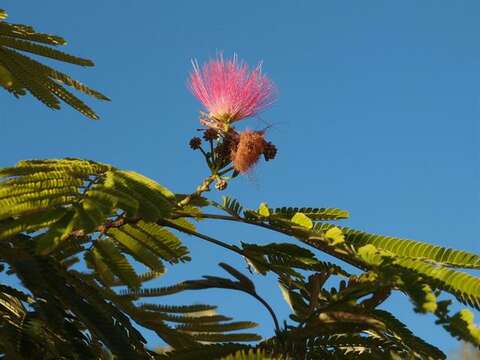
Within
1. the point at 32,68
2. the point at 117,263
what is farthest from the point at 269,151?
the point at 32,68

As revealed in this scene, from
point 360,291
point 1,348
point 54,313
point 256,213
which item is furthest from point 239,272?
point 1,348

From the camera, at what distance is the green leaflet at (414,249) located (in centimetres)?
278

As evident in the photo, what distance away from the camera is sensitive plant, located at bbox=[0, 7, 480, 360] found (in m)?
2.73

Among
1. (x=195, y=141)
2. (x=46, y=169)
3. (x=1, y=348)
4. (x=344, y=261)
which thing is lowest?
(x=1, y=348)

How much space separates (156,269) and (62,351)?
1.73ft

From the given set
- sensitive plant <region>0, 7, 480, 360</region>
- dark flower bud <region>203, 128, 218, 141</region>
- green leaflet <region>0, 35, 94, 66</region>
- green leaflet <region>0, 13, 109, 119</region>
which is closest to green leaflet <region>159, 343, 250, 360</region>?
sensitive plant <region>0, 7, 480, 360</region>

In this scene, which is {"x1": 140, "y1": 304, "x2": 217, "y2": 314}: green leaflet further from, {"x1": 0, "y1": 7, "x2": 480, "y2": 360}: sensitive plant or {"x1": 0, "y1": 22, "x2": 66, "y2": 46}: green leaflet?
{"x1": 0, "y1": 22, "x2": 66, "y2": 46}: green leaflet

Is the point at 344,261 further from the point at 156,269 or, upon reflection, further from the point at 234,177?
the point at 156,269

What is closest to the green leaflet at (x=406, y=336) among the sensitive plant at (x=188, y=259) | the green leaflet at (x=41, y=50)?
the sensitive plant at (x=188, y=259)

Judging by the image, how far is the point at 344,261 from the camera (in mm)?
3057

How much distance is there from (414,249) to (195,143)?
3.13 ft

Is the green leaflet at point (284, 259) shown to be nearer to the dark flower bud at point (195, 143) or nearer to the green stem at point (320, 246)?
the green stem at point (320, 246)

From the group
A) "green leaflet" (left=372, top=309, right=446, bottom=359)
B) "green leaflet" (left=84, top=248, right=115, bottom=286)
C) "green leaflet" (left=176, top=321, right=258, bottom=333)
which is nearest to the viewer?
"green leaflet" (left=372, top=309, right=446, bottom=359)

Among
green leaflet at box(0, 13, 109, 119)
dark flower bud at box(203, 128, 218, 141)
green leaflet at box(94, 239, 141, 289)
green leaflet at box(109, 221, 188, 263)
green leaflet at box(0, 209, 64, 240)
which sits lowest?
green leaflet at box(0, 209, 64, 240)
